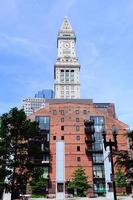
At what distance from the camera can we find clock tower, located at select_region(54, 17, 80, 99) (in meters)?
178

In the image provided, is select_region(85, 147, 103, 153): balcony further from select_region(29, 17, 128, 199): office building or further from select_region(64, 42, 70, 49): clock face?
select_region(64, 42, 70, 49): clock face

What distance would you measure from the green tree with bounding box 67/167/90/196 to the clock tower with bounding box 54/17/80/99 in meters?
105

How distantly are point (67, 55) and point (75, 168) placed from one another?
121 metres

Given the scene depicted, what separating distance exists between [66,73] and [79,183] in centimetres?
11899

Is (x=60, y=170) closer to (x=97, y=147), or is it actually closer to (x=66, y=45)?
(x=97, y=147)

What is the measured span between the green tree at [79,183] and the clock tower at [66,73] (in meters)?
105

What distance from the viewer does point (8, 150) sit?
31.9 m

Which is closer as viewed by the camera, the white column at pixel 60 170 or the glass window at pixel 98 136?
the white column at pixel 60 170

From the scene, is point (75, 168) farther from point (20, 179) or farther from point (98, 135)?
point (20, 179)

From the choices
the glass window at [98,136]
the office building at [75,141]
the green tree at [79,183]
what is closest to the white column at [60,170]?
the office building at [75,141]

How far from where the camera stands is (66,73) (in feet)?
601

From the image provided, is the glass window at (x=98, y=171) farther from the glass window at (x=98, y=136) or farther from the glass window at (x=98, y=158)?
the glass window at (x=98, y=136)

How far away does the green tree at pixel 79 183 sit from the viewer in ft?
228

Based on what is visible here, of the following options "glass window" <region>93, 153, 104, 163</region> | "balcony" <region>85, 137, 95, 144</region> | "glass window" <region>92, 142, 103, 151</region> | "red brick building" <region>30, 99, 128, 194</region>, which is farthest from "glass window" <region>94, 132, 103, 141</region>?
"glass window" <region>93, 153, 104, 163</region>
